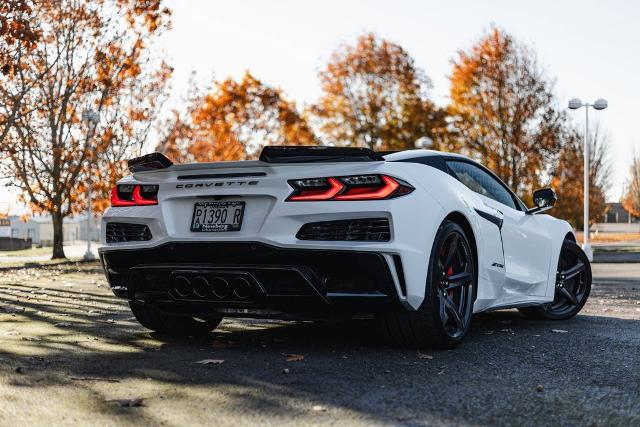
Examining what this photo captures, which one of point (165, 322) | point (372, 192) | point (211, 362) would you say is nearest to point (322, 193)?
point (372, 192)

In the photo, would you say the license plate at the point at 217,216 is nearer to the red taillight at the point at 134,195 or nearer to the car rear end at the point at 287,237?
the car rear end at the point at 287,237

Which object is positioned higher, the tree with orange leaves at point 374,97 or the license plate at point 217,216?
the tree with orange leaves at point 374,97

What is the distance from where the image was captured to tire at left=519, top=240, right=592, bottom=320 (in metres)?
7.41

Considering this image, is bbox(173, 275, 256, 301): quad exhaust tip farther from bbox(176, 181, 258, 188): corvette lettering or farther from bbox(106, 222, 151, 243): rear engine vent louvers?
bbox(176, 181, 258, 188): corvette lettering

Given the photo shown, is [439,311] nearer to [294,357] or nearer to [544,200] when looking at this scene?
[294,357]

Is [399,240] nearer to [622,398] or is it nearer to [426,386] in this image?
[426,386]

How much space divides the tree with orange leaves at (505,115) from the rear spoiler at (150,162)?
1083 inches

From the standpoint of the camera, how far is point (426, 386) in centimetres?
407

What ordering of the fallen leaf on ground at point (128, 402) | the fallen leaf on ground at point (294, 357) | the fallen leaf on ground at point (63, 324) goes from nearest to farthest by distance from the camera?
the fallen leaf on ground at point (128, 402)
the fallen leaf on ground at point (294, 357)
the fallen leaf on ground at point (63, 324)

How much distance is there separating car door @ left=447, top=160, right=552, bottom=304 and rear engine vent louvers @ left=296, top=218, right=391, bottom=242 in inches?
51.9

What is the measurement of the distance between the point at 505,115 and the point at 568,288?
25.4 m

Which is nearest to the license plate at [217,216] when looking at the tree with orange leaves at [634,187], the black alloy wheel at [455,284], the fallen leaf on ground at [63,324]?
the black alloy wheel at [455,284]

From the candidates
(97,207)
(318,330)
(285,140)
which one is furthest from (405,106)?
(318,330)

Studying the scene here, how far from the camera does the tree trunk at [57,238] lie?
28234mm
